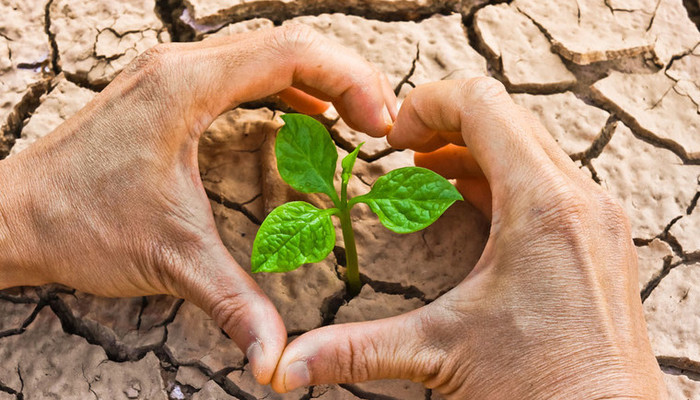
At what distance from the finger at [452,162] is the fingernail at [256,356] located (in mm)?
756

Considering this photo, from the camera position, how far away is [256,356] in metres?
1.29

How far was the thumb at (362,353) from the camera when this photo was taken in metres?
1.30

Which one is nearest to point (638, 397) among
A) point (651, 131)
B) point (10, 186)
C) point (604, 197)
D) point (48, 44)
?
point (604, 197)

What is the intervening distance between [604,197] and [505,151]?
0.26 metres

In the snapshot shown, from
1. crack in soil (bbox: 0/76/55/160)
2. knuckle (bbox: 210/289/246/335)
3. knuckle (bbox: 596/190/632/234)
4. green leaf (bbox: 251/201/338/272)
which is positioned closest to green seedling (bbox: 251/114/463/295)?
green leaf (bbox: 251/201/338/272)

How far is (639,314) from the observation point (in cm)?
137

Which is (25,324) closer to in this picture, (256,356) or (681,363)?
(256,356)

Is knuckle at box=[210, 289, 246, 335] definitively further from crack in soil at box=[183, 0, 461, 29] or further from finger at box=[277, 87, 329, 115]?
crack in soil at box=[183, 0, 461, 29]

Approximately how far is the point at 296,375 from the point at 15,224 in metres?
0.81

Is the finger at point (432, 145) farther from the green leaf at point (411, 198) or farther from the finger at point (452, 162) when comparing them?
the green leaf at point (411, 198)

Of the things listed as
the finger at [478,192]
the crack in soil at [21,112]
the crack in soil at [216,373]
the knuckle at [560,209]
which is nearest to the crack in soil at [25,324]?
the crack in soil at [216,373]

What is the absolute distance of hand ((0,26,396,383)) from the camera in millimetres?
1404

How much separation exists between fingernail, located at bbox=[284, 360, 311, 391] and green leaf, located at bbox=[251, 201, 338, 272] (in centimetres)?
20

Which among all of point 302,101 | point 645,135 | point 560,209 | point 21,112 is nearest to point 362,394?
point 560,209
